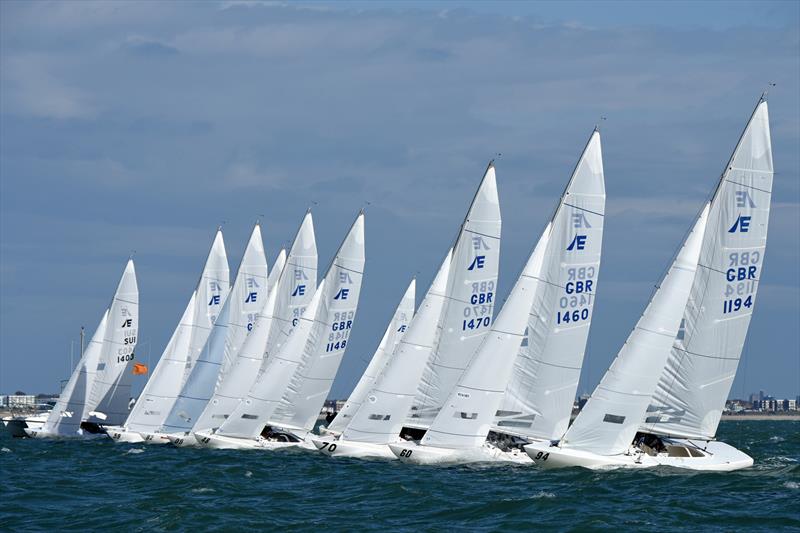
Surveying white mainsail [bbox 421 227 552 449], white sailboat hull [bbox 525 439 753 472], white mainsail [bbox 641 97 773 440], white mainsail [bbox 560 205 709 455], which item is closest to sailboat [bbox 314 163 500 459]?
white mainsail [bbox 421 227 552 449]

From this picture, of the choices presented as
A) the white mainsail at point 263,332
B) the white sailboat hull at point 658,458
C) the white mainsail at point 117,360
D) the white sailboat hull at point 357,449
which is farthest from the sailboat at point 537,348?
A: the white mainsail at point 117,360

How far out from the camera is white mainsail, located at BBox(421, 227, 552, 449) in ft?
128

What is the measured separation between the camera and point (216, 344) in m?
55.3

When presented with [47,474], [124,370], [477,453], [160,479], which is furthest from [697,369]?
[124,370]

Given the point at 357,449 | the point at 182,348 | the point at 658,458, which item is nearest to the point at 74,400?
the point at 182,348

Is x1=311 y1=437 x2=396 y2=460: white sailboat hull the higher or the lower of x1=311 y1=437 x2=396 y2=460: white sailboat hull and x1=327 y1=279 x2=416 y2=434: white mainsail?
the lower

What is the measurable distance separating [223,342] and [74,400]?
1001 centimetres

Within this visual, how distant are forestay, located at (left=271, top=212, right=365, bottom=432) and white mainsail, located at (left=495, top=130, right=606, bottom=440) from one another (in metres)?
11.3

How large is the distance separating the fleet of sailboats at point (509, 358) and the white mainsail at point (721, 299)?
0.04 meters

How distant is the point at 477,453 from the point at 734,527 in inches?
510

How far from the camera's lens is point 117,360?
62500 millimetres

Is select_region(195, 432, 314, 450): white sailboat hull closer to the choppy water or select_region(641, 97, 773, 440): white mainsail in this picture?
the choppy water

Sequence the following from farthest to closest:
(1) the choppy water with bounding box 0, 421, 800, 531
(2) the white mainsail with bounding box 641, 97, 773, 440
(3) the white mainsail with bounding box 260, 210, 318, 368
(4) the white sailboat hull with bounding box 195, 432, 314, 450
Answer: (3) the white mainsail with bounding box 260, 210, 318, 368
(4) the white sailboat hull with bounding box 195, 432, 314, 450
(2) the white mainsail with bounding box 641, 97, 773, 440
(1) the choppy water with bounding box 0, 421, 800, 531

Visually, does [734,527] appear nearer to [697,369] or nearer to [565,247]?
[697,369]
